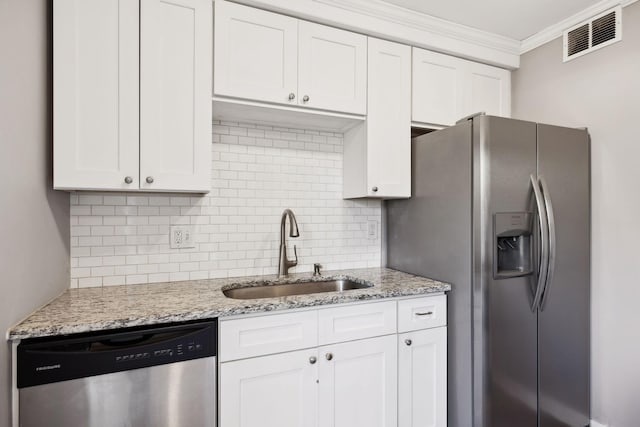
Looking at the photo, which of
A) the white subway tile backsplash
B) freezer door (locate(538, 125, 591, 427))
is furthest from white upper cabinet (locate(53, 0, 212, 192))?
freezer door (locate(538, 125, 591, 427))

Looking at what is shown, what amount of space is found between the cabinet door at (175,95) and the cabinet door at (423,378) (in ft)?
4.42

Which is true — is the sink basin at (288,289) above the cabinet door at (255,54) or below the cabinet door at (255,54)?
below

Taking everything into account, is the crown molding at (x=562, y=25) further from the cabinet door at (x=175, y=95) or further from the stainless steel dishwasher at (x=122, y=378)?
the stainless steel dishwasher at (x=122, y=378)

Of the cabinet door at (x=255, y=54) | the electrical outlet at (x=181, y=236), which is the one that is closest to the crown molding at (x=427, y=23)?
the cabinet door at (x=255, y=54)

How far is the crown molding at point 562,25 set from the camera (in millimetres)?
1939

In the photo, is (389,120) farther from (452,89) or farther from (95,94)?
(95,94)

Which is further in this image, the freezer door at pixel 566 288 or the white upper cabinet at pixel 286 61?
the freezer door at pixel 566 288

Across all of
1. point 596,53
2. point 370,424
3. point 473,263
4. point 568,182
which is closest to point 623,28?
point 596,53

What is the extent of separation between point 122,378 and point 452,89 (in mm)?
2396

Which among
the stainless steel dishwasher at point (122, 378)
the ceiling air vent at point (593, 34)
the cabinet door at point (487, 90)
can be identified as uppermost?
the ceiling air vent at point (593, 34)

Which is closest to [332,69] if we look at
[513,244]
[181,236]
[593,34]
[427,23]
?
[427,23]

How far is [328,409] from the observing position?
1571 millimetres

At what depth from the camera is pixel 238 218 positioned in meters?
2.06

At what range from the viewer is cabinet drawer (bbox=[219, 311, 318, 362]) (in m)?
1.40
